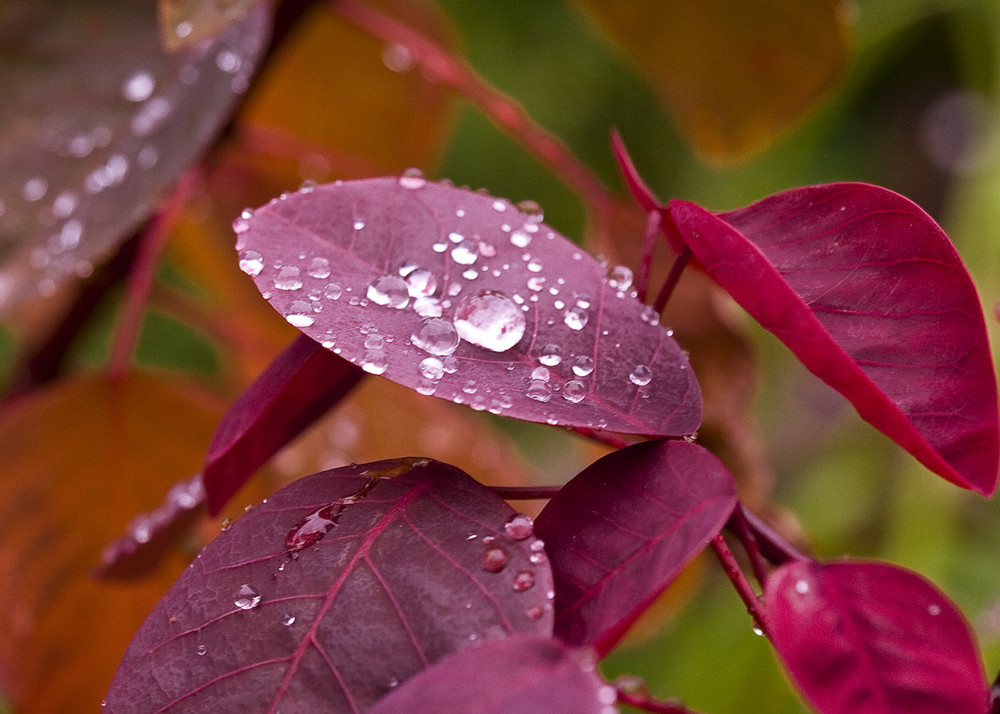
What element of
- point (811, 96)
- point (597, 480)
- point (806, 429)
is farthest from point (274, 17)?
point (806, 429)

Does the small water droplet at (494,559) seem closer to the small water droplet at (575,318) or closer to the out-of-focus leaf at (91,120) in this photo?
the small water droplet at (575,318)

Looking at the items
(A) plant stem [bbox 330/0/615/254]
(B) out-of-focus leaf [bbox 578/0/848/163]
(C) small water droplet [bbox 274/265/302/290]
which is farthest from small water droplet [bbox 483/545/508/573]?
(B) out-of-focus leaf [bbox 578/0/848/163]

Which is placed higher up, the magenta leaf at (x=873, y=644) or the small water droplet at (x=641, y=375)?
the small water droplet at (x=641, y=375)

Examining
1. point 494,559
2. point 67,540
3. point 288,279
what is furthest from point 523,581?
point 67,540

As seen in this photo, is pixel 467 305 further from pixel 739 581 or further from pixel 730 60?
pixel 730 60

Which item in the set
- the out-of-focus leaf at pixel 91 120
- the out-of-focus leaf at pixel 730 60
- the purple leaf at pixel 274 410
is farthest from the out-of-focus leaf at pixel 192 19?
the out-of-focus leaf at pixel 730 60

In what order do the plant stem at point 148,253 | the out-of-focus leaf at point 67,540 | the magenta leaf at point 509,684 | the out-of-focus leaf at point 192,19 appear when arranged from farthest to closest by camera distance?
the plant stem at point 148,253, the out-of-focus leaf at point 67,540, the out-of-focus leaf at point 192,19, the magenta leaf at point 509,684

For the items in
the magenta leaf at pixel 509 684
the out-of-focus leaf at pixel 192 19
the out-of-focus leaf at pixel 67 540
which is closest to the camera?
the magenta leaf at pixel 509 684
